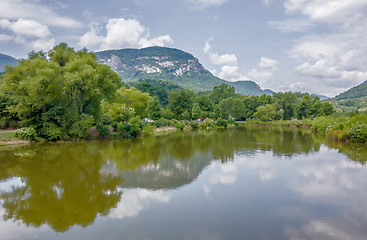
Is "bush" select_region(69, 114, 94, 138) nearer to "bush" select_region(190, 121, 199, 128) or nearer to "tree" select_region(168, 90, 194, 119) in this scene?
"bush" select_region(190, 121, 199, 128)

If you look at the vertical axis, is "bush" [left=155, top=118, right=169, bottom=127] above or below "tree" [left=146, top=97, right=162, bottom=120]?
below

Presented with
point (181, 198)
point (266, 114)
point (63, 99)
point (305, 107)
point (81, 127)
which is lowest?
point (181, 198)

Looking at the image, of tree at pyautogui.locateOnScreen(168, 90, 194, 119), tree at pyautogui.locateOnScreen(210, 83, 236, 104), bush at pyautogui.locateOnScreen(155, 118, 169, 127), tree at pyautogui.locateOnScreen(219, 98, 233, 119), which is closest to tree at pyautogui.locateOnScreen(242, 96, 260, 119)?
tree at pyautogui.locateOnScreen(219, 98, 233, 119)

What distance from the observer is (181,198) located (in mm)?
9305

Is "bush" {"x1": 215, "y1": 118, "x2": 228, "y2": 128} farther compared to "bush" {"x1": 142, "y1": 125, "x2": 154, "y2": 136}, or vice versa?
"bush" {"x1": 215, "y1": 118, "x2": 228, "y2": 128}

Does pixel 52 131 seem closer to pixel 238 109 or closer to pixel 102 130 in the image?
pixel 102 130

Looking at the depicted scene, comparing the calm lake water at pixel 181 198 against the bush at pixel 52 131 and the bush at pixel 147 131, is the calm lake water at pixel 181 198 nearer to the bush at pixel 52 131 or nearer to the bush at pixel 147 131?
the bush at pixel 52 131

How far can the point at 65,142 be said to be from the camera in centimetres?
2322

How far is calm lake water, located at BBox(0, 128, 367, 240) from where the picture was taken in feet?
22.5

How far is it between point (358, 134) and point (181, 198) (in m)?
22.3

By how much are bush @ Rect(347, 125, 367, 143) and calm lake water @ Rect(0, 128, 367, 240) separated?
8172mm

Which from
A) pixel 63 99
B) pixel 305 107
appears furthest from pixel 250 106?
pixel 63 99

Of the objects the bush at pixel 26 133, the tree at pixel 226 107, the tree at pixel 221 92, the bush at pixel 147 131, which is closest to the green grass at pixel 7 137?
the bush at pixel 26 133

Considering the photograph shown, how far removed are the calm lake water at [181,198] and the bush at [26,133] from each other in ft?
19.9
